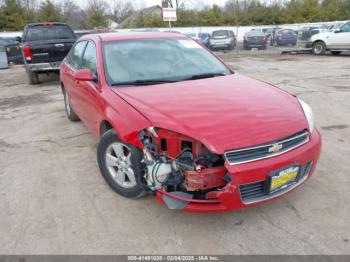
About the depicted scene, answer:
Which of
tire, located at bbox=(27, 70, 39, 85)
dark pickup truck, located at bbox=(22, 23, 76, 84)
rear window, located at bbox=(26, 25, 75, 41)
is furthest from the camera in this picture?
rear window, located at bbox=(26, 25, 75, 41)

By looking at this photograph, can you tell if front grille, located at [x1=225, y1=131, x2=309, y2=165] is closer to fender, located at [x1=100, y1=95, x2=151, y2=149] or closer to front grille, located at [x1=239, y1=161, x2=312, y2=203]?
front grille, located at [x1=239, y1=161, x2=312, y2=203]

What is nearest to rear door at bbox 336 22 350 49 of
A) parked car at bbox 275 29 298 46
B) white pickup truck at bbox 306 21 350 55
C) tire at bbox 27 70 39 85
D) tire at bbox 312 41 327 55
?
white pickup truck at bbox 306 21 350 55

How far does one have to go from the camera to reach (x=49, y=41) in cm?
1041

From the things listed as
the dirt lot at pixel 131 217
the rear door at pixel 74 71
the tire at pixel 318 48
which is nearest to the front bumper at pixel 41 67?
the rear door at pixel 74 71

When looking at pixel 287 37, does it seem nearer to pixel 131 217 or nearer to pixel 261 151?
pixel 261 151

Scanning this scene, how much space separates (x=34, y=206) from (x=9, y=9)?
3778cm

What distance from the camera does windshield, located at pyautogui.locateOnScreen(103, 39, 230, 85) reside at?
3816 millimetres

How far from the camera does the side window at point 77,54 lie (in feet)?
16.5

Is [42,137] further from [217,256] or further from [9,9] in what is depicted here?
[9,9]

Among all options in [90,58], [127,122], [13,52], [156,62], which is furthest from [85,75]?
[13,52]

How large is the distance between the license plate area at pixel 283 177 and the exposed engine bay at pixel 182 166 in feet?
1.28

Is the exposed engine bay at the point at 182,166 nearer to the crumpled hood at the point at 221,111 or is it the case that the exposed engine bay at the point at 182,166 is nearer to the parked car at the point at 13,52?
the crumpled hood at the point at 221,111

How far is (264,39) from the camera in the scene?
24.0 meters

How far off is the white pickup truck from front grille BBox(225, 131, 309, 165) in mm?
17036
